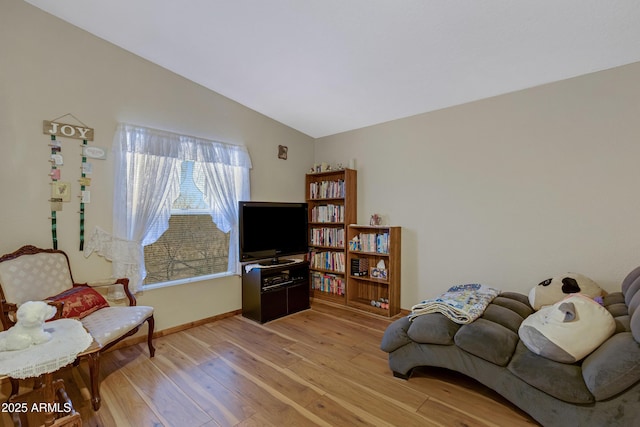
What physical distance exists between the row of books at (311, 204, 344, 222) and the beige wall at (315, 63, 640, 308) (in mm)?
523

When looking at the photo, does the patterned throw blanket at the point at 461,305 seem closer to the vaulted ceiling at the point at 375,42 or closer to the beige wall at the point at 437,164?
the beige wall at the point at 437,164

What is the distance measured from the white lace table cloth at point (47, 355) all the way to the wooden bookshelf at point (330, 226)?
9.42ft

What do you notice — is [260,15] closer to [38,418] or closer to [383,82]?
[383,82]

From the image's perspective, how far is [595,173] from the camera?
2475mm

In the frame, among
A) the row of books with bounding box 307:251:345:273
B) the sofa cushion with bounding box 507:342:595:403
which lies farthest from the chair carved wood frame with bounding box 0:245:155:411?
the sofa cushion with bounding box 507:342:595:403

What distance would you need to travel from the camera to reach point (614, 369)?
147 centimetres

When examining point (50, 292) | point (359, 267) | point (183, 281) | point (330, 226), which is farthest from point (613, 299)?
point (50, 292)

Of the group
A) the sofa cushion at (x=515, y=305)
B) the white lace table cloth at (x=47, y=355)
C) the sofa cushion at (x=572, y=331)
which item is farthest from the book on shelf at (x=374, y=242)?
the white lace table cloth at (x=47, y=355)

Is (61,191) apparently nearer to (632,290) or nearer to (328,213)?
(328,213)

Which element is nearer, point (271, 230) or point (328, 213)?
point (271, 230)

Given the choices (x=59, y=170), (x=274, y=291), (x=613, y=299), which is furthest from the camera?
(x=274, y=291)

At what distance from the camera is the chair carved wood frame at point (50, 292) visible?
2000 millimetres

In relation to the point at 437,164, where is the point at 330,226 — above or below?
below

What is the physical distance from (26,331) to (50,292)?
1014 mm
